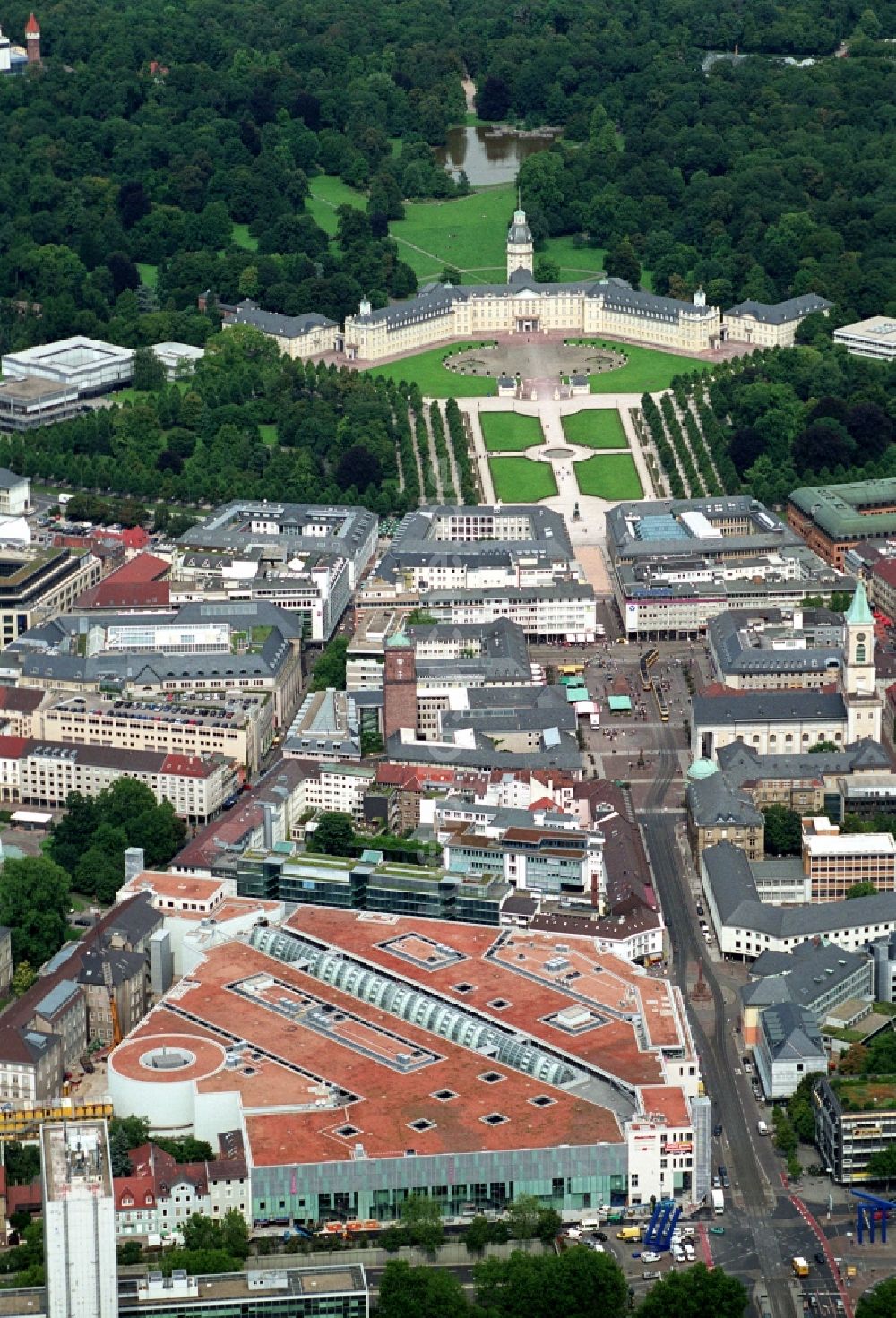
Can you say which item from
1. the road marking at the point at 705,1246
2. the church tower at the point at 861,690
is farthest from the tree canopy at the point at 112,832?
the road marking at the point at 705,1246

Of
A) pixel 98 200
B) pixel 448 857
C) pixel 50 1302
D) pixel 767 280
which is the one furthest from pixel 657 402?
pixel 50 1302

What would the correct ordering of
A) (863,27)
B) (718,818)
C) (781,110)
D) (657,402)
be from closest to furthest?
(718,818)
(657,402)
(781,110)
(863,27)

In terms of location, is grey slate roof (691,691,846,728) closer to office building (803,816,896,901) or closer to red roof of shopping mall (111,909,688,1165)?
office building (803,816,896,901)

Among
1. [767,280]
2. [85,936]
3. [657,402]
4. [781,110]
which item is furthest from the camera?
[781,110]

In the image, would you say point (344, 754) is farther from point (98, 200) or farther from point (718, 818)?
point (98, 200)

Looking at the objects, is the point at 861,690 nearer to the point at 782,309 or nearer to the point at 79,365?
the point at 782,309

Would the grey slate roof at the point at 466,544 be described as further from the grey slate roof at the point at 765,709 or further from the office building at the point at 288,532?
the grey slate roof at the point at 765,709
